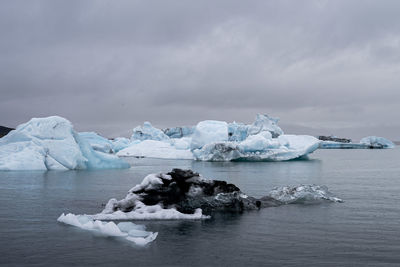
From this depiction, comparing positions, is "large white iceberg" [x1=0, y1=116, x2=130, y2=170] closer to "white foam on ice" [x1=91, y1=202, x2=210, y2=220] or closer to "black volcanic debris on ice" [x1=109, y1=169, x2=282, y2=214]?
"black volcanic debris on ice" [x1=109, y1=169, x2=282, y2=214]

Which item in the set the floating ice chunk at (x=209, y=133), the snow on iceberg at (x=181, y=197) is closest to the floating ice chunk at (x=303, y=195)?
the snow on iceberg at (x=181, y=197)

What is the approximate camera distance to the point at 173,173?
13281 mm

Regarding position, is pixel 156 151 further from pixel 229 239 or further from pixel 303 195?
pixel 229 239

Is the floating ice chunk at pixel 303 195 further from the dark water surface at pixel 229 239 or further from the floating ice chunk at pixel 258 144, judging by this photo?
the floating ice chunk at pixel 258 144

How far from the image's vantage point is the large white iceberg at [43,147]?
2959 centimetres

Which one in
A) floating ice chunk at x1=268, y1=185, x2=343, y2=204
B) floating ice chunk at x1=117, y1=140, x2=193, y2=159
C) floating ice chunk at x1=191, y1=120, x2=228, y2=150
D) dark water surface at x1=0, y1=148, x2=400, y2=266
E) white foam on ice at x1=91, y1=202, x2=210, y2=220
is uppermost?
floating ice chunk at x1=191, y1=120, x2=228, y2=150

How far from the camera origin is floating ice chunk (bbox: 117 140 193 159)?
55.2 meters

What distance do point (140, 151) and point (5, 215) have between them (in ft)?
163

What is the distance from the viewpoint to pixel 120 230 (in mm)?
9734

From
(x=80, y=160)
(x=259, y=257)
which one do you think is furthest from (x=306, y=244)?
(x=80, y=160)

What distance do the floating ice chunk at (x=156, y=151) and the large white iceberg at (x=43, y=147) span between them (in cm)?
2340


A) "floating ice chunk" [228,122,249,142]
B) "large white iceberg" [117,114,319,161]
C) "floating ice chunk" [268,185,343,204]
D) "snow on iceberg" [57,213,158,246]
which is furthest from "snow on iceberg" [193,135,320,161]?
"snow on iceberg" [57,213,158,246]

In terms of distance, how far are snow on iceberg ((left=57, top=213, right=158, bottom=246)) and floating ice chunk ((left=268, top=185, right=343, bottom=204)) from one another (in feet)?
20.4

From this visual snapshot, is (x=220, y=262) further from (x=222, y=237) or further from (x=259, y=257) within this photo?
(x=222, y=237)
